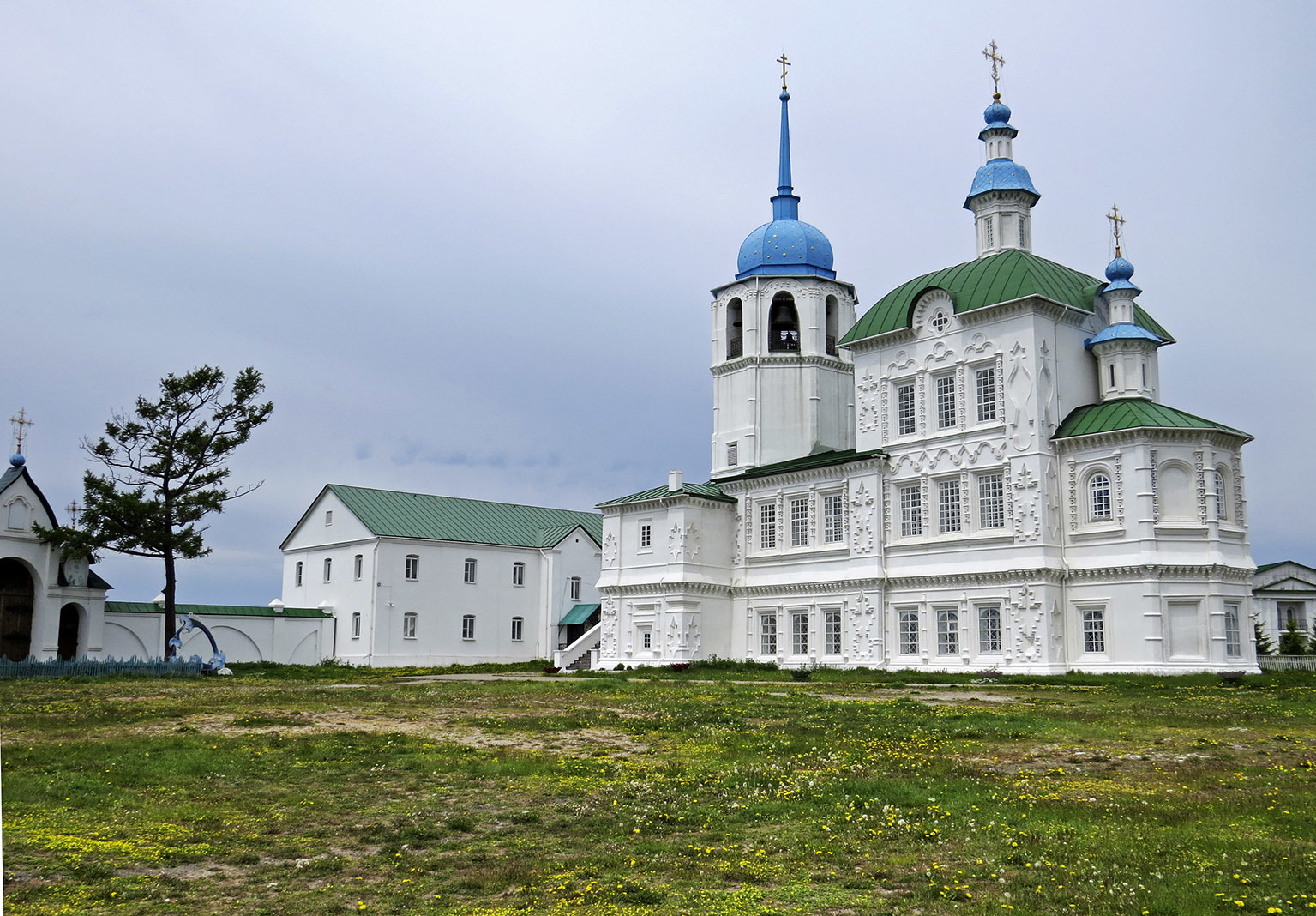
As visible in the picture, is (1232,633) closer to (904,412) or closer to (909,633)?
(909,633)

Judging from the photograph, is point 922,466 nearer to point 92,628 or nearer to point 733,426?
point 733,426

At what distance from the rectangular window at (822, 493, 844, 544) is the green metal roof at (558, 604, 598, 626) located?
1682cm

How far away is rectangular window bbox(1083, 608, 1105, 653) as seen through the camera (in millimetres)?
35125

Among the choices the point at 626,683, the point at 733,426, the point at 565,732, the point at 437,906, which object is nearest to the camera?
the point at 437,906

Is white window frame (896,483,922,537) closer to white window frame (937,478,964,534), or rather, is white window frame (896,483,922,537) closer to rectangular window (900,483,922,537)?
rectangular window (900,483,922,537)

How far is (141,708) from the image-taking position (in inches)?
839

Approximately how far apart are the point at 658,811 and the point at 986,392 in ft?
100

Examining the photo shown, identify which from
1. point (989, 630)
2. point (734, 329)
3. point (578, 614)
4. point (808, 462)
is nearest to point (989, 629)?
point (989, 630)

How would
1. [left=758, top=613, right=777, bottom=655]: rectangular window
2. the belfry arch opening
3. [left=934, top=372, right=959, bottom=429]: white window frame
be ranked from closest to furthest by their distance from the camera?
the belfry arch opening < [left=934, top=372, right=959, bottom=429]: white window frame < [left=758, top=613, right=777, bottom=655]: rectangular window

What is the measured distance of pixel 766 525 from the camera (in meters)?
45.6

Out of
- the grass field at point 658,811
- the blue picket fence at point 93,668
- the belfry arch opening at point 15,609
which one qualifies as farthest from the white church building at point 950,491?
the belfry arch opening at point 15,609

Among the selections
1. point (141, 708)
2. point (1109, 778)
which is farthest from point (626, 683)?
point (1109, 778)

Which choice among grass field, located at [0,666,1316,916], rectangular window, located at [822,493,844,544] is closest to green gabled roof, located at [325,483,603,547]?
rectangular window, located at [822,493,844,544]

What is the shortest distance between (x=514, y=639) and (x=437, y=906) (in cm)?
4834
